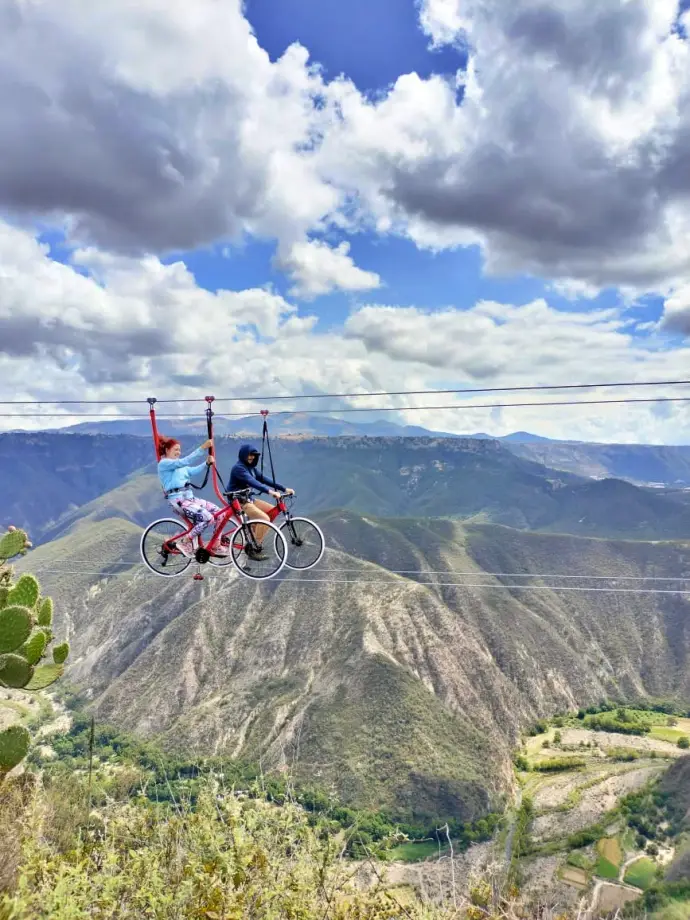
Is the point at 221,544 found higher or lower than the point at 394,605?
higher

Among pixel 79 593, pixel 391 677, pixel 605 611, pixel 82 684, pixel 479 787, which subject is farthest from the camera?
pixel 79 593

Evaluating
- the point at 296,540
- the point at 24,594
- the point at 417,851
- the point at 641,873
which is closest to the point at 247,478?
the point at 296,540

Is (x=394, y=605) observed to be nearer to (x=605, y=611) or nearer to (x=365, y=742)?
(x=365, y=742)

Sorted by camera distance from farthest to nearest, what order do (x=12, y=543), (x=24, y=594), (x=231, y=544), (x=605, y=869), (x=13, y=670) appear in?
(x=605, y=869) < (x=231, y=544) < (x=12, y=543) < (x=24, y=594) < (x=13, y=670)

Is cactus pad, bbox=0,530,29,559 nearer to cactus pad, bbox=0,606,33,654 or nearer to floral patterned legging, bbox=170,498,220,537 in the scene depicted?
cactus pad, bbox=0,606,33,654

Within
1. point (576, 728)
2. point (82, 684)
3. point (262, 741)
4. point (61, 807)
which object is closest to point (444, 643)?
point (576, 728)

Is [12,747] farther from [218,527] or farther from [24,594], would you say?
[218,527]

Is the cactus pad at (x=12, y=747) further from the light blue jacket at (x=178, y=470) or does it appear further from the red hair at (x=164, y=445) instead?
the red hair at (x=164, y=445)
